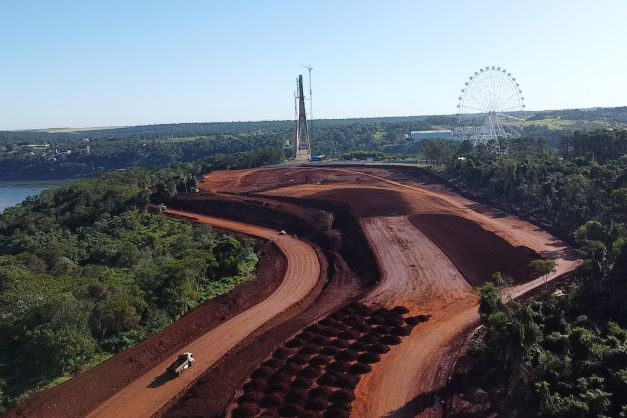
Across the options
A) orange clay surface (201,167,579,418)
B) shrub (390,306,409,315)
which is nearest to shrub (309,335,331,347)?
orange clay surface (201,167,579,418)

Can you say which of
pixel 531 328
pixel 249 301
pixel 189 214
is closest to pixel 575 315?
pixel 531 328

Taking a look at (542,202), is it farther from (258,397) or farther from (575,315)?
(258,397)

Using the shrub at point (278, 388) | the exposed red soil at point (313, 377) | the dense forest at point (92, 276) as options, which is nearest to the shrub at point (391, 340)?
the exposed red soil at point (313, 377)

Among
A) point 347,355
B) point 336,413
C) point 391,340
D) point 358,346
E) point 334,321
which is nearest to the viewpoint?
point 336,413

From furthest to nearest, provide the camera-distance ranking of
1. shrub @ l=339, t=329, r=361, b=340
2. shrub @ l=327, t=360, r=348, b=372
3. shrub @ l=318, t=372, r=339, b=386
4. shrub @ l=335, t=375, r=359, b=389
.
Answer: shrub @ l=339, t=329, r=361, b=340
shrub @ l=327, t=360, r=348, b=372
shrub @ l=318, t=372, r=339, b=386
shrub @ l=335, t=375, r=359, b=389

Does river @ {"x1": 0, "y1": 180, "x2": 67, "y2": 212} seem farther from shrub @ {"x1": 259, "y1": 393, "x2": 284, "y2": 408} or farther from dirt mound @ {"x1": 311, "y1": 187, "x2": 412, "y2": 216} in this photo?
shrub @ {"x1": 259, "y1": 393, "x2": 284, "y2": 408}

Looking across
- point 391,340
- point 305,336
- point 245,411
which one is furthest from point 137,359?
point 391,340

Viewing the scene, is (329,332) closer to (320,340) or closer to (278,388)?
(320,340)
